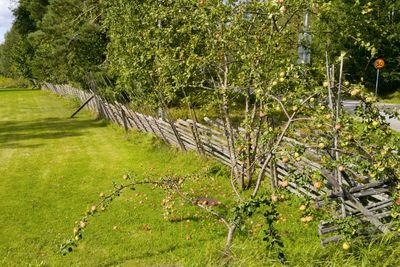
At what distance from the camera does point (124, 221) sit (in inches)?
250

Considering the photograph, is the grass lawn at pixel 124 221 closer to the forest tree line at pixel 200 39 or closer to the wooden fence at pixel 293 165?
the wooden fence at pixel 293 165

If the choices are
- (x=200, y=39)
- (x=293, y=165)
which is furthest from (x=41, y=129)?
(x=293, y=165)

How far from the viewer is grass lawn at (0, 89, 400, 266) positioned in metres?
4.25

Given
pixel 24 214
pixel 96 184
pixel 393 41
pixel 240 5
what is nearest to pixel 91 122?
pixel 96 184

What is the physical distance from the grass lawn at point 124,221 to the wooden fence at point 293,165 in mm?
304

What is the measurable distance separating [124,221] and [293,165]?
363cm

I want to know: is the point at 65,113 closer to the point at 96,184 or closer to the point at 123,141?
the point at 123,141

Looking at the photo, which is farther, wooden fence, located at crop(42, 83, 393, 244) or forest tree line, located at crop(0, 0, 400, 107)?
forest tree line, located at crop(0, 0, 400, 107)

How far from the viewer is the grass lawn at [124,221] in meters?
4.25

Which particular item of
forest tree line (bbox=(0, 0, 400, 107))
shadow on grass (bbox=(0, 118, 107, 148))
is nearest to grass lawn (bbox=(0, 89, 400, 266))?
shadow on grass (bbox=(0, 118, 107, 148))

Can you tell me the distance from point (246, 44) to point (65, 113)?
1640cm

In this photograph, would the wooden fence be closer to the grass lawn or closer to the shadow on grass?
the grass lawn

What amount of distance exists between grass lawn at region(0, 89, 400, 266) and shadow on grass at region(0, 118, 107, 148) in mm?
1854

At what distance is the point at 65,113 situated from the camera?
20.7 m
